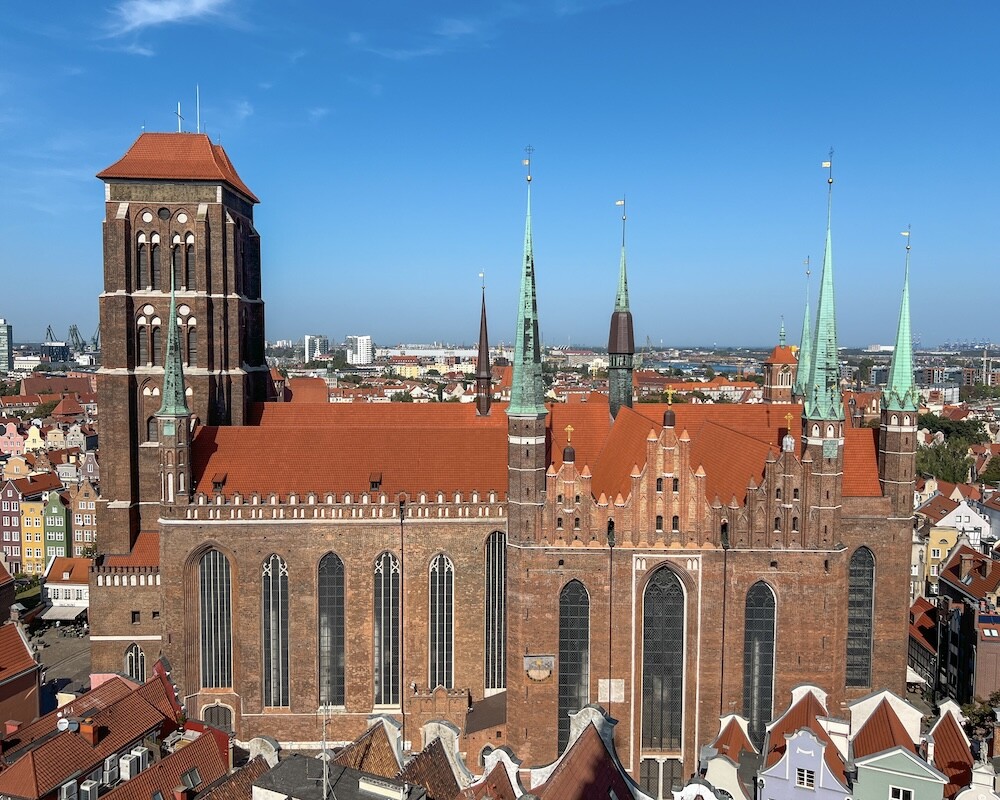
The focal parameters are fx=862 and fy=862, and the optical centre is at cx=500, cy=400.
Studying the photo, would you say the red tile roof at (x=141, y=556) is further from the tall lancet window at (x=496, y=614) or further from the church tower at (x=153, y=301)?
the tall lancet window at (x=496, y=614)

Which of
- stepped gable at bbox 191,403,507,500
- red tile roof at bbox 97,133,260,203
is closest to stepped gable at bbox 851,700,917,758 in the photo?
stepped gable at bbox 191,403,507,500

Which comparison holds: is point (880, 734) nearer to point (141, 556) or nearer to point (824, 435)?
point (824, 435)

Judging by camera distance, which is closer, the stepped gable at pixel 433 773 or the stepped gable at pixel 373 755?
the stepped gable at pixel 433 773

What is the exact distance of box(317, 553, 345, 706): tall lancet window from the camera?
45.4 meters

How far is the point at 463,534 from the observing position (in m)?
→ 45.4

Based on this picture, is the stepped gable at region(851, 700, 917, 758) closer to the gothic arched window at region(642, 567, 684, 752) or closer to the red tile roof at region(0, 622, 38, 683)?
the gothic arched window at region(642, 567, 684, 752)

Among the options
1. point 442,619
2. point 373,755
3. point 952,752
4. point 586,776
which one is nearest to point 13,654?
point 442,619

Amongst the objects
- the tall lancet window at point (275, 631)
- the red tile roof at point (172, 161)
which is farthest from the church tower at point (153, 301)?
the tall lancet window at point (275, 631)

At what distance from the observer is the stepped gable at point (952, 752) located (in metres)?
34.5

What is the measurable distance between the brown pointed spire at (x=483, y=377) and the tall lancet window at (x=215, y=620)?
17821mm

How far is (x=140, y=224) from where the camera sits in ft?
162

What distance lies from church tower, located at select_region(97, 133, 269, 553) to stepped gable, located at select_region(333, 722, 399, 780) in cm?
2356

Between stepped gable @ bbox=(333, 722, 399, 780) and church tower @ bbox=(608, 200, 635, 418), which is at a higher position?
church tower @ bbox=(608, 200, 635, 418)

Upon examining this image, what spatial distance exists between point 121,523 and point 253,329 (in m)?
14.3
